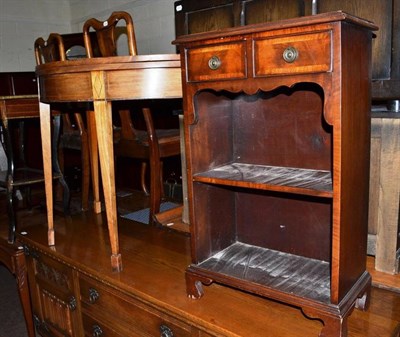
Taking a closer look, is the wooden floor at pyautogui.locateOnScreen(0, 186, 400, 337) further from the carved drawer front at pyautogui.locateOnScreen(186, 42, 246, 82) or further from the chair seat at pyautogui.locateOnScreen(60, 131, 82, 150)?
the chair seat at pyautogui.locateOnScreen(60, 131, 82, 150)

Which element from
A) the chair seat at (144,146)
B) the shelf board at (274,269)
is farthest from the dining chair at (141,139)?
the shelf board at (274,269)

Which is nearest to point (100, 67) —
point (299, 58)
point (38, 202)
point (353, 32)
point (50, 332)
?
point (299, 58)

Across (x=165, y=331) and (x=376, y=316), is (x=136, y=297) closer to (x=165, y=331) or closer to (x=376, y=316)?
(x=165, y=331)

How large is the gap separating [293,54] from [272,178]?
45 centimetres

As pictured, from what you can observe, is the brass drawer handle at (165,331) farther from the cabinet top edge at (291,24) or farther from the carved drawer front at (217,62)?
the cabinet top edge at (291,24)

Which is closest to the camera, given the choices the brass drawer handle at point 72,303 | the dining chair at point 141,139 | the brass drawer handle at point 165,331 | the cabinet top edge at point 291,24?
the cabinet top edge at point 291,24

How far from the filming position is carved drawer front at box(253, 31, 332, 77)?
1.11 metres

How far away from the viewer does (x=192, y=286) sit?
61.0 inches

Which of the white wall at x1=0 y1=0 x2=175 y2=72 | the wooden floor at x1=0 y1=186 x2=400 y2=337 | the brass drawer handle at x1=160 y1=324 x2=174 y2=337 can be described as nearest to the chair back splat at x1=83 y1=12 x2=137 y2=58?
the brass drawer handle at x1=160 y1=324 x2=174 y2=337

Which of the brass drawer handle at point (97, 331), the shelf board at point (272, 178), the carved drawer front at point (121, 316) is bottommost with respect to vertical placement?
the brass drawer handle at point (97, 331)

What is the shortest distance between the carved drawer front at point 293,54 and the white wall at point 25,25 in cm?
460

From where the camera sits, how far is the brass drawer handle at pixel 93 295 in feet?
6.08

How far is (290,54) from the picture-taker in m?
1.16

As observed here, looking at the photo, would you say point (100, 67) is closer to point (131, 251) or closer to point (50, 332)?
point (131, 251)
